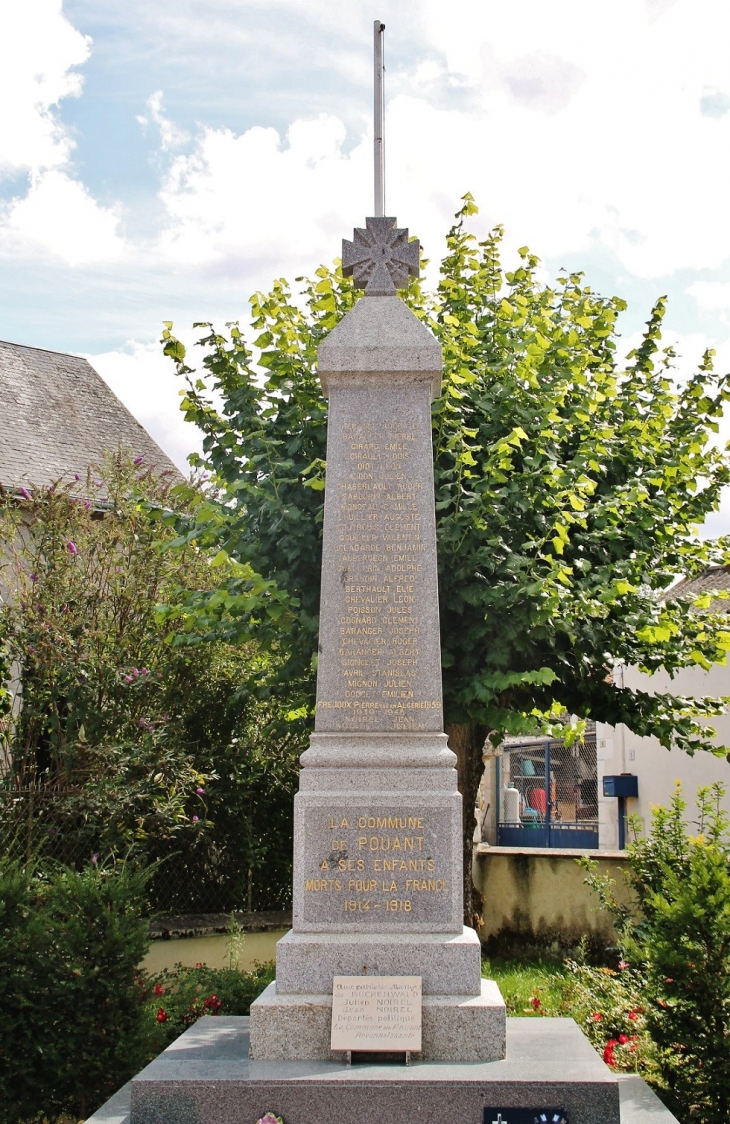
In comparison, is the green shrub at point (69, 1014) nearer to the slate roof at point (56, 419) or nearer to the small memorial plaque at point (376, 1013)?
the small memorial plaque at point (376, 1013)

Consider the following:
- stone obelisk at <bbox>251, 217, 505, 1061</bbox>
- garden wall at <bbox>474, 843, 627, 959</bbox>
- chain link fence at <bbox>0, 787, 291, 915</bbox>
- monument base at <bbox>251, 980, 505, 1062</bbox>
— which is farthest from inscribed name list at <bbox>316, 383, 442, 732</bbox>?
garden wall at <bbox>474, 843, 627, 959</bbox>

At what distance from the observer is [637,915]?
411 inches

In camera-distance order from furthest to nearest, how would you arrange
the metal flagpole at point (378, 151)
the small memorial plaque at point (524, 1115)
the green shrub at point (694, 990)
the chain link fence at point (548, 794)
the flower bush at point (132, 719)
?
the chain link fence at point (548, 794) < the flower bush at point (132, 719) < the metal flagpole at point (378, 151) < the green shrub at point (694, 990) < the small memorial plaque at point (524, 1115)

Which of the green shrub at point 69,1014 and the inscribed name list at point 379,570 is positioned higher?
the inscribed name list at point 379,570

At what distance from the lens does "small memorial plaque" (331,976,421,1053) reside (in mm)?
4820

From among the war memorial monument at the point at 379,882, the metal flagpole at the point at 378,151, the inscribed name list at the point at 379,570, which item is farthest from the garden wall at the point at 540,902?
the metal flagpole at the point at 378,151

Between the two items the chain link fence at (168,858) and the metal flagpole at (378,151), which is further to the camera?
the chain link fence at (168,858)

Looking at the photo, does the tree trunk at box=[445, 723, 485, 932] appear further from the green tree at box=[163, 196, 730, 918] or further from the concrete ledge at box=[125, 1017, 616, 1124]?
the concrete ledge at box=[125, 1017, 616, 1124]

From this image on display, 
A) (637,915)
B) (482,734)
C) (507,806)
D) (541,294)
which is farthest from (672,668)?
(507,806)

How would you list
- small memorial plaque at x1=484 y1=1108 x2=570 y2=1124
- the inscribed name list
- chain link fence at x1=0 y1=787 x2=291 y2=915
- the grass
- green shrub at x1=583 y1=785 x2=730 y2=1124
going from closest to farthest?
small memorial plaque at x1=484 y1=1108 x2=570 y2=1124
green shrub at x1=583 y1=785 x2=730 y2=1124
the inscribed name list
the grass
chain link fence at x1=0 y1=787 x2=291 y2=915

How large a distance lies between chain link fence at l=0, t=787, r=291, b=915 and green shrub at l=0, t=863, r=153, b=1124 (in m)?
2.09

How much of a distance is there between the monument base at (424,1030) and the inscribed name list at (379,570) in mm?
1333

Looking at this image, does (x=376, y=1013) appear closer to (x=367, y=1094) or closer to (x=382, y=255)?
(x=367, y=1094)

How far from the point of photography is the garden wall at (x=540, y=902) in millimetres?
11617
